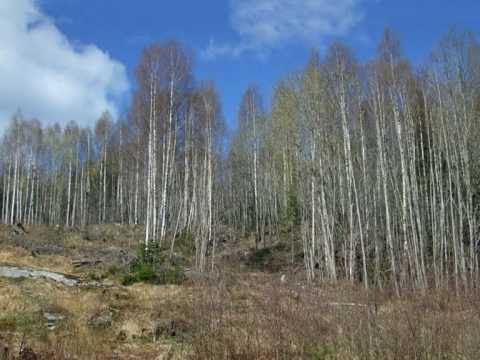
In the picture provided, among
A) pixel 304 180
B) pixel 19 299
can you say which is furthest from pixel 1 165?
pixel 19 299

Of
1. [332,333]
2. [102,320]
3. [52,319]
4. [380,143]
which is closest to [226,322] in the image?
[332,333]

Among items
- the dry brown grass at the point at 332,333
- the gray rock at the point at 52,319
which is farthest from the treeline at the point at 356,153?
the dry brown grass at the point at 332,333

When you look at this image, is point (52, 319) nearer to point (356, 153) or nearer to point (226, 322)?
point (226, 322)

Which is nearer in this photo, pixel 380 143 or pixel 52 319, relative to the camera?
pixel 52 319

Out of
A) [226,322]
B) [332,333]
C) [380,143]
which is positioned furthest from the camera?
[380,143]

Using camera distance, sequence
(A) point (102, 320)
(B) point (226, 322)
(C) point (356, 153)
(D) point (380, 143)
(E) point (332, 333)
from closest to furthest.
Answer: (E) point (332, 333), (B) point (226, 322), (A) point (102, 320), (D) point (380, 143), (C) point (356, 153)

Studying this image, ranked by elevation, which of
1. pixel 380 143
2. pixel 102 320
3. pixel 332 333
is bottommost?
pixel 102 320

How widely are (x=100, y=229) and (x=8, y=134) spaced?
15.5 m

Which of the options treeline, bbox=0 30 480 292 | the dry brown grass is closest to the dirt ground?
the dry brown grass

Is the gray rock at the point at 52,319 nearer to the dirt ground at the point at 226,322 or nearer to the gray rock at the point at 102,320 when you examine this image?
the dirt ground at the point at 226,322

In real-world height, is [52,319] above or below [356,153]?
below

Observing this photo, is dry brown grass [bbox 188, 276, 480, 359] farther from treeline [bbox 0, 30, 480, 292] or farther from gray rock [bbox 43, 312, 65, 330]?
treeline [bbox 0, 30, 480, 292]

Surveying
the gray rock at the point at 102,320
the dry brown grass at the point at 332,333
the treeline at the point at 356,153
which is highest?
the treeline at the point at 356,153

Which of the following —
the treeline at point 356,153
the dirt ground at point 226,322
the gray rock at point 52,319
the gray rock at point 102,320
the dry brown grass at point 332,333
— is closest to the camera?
the dry brown grass at point 332,333
